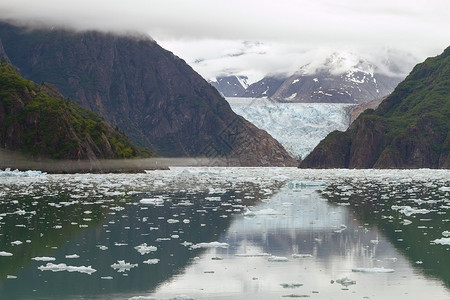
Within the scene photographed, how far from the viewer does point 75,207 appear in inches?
1549

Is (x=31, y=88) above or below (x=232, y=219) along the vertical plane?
above

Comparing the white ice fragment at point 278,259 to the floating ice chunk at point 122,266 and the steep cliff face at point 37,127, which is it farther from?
the steep cliff face at point 37,127

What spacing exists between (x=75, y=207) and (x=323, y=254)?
22347 mm

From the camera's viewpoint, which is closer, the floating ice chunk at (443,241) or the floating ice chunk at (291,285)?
the floating ice chunk at (291,285)

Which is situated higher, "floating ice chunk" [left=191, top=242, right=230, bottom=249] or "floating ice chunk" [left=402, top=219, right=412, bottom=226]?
"floating ice chunk" [left=402, top=219, right=412, bottom=226]

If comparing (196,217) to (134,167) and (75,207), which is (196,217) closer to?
(75,207)

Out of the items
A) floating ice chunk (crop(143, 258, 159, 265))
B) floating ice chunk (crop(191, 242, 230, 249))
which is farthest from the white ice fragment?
floating ice chunk (crop(143, 258, 159, 265))

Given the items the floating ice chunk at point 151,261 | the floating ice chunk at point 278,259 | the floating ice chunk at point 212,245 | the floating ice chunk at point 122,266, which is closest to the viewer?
the floating ice chunk at point 122,266

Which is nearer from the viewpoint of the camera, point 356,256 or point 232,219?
point 356,256

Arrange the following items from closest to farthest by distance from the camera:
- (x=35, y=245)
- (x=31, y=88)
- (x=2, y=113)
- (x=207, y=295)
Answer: (x=207, y=295) < (x=35, y=245) < (x=2, y=113) < (x=31, y=88)

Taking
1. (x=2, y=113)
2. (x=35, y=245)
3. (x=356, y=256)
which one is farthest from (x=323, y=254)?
(x=2, y=113)

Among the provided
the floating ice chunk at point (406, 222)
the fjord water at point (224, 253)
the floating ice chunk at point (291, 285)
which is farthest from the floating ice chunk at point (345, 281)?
the floating ice chunk at point (406, 222)

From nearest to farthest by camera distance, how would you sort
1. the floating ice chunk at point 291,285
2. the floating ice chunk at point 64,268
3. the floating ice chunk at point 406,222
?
the floating ice chunk at point 291,285, the floating ice chunk at point 64,268, the floating ice chunk at point 406,222

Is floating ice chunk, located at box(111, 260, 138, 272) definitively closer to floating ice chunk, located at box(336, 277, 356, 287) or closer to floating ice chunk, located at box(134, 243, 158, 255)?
floating ice chunk, located at box(134, 243, 158, 255)
